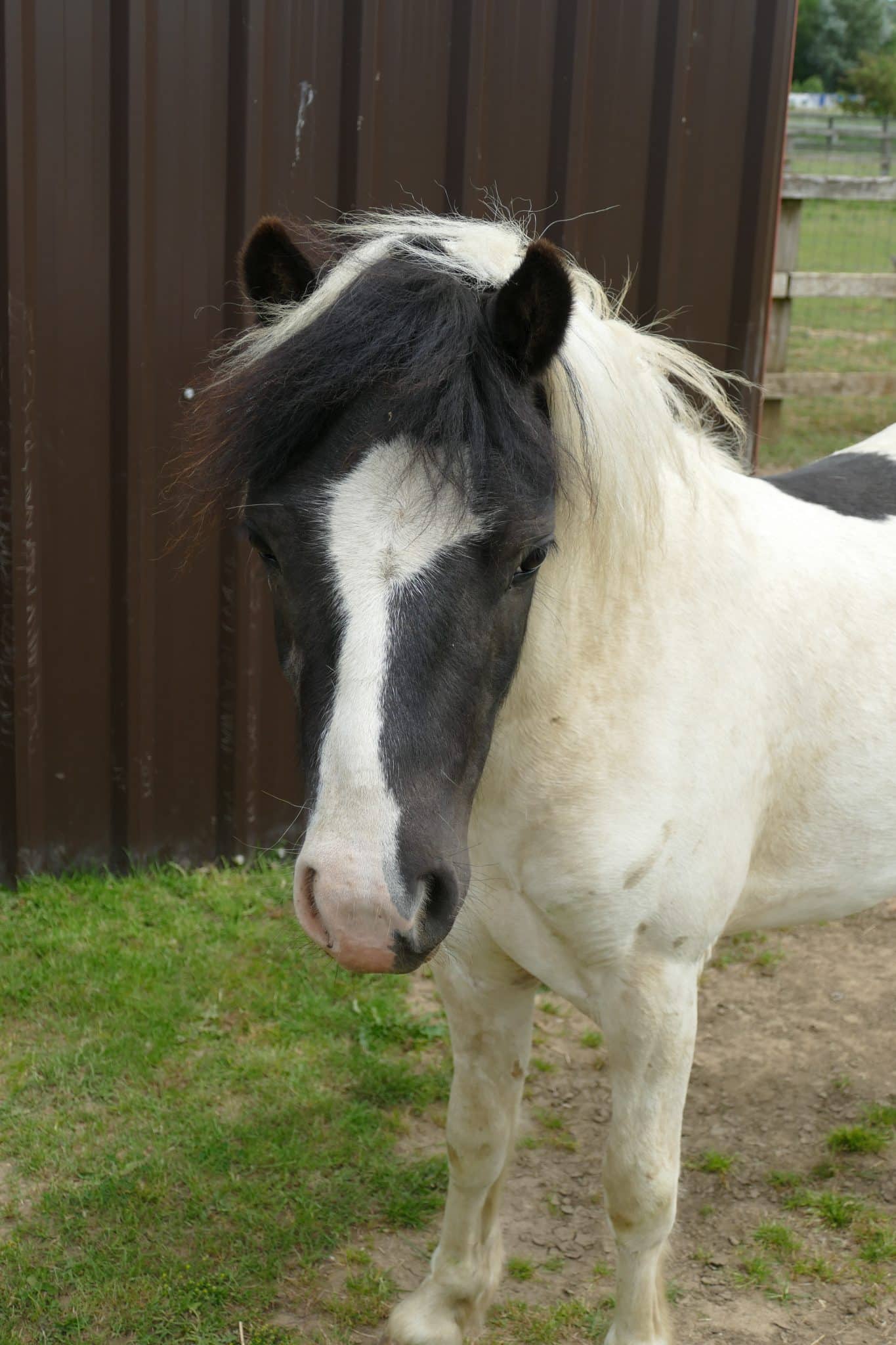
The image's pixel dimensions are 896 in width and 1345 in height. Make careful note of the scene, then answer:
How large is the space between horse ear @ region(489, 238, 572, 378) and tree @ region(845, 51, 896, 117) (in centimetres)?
4849

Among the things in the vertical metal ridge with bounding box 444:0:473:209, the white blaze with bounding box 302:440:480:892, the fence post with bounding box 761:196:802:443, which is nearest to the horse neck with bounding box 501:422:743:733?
the white blaze with bounding box 302:440:480:892

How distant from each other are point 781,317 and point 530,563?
7.53 m

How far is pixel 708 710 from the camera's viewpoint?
2.19 m

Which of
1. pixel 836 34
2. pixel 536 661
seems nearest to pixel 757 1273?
pixel 536 661

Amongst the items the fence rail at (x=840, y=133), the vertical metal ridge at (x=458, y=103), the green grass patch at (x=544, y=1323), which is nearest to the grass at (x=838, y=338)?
the vertical metal ridge at (x=458, y=103)

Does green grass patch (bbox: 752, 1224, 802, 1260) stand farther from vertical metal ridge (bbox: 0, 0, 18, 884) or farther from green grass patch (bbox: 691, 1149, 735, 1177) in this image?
vertical metal ridge (bbox: 0, 0, 18, 884)

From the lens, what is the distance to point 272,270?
1.99 metres

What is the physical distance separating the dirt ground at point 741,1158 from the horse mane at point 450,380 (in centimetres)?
172

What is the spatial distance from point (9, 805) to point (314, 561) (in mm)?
2852

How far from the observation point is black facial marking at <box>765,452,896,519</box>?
105 inches

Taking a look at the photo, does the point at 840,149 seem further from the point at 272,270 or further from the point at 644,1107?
the point at 644,1107

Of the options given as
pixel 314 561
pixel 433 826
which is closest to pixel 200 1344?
pixel 433 826

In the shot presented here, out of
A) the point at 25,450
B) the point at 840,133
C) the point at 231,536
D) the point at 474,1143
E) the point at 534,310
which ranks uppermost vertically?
the point at 840,133

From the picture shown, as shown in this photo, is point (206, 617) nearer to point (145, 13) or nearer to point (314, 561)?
point (145, 13)
